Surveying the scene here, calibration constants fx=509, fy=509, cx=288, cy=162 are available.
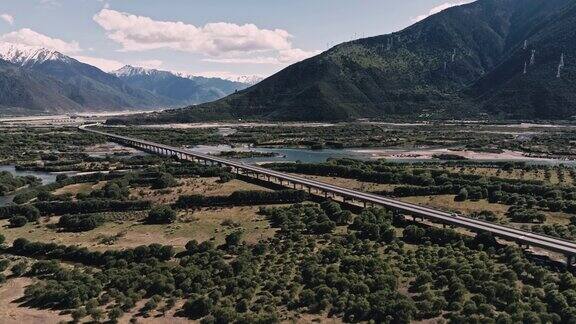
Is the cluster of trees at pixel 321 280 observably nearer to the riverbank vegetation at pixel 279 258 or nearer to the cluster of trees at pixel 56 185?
the riverbank vegetation at pixel 279 258

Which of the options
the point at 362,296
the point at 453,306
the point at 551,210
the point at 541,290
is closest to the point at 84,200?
the point at 362,296

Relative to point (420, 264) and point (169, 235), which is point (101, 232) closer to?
point (169, 235)

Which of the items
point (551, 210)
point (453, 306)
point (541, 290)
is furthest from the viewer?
point (551, 210)

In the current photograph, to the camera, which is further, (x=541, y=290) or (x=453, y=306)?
(x=541, y=290)

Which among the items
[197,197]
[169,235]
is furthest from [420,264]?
[197,197]

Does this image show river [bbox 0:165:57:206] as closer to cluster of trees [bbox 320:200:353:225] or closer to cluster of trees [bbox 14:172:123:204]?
cluster of trees [bbox 14:172:123:204]

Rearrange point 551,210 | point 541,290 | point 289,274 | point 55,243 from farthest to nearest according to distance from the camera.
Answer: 1. point 551,210
2. point 55,243
3. point 289,274
4. point 541,290

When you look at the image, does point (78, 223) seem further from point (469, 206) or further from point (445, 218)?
point (469, 206)

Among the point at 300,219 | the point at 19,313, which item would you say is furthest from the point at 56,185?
the point at 19,313
